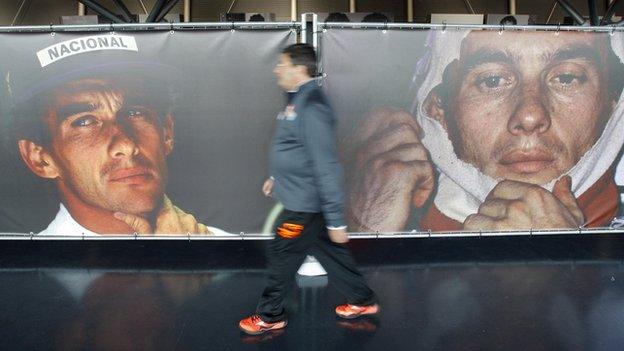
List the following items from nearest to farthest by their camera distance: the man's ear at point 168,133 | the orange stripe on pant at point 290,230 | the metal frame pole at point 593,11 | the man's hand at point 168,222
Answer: the orange stripe on pant at point 290,230 → the man's ear at point 168,133 → the man's hand at point 168,222 → the metal frame pole at point 593,11

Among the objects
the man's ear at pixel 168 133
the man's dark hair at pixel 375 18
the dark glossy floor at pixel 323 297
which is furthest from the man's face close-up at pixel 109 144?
the man's dark hair at pixel 375 18

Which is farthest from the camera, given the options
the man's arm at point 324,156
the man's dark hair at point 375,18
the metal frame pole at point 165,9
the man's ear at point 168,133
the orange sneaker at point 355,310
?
the man's dark hair at point 375,18

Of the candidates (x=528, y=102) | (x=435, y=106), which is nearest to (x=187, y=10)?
(x=435, y=106)

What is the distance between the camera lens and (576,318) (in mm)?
3375

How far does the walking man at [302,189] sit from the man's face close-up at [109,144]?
1.63 metres

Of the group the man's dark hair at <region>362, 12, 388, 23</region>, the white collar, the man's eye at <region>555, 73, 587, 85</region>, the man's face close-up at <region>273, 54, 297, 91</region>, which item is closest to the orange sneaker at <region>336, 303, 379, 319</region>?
the man's face close-up at <region>273, 54, 297, 91</region>

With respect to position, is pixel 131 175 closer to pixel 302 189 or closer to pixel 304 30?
pixel 304 30

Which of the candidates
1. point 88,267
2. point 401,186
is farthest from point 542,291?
point 88,267

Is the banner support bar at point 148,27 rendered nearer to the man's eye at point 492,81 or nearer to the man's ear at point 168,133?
the man's ear at point 168,133

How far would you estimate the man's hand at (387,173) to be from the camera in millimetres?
4230

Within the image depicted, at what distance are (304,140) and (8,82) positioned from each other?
305 cm

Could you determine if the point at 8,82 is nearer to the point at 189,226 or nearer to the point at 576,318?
the point at 189,226

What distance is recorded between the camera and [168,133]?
4.23 metres

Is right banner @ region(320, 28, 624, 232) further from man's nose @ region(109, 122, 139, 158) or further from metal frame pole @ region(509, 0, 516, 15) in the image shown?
metal frame pole @ region(509, 0, 516, 15)
